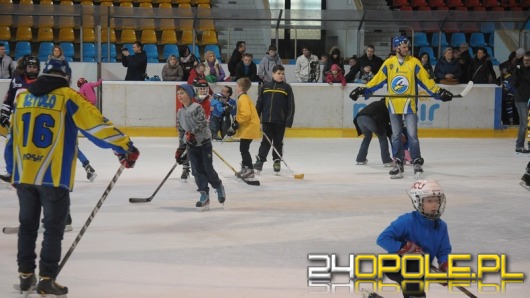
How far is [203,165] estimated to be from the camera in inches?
393

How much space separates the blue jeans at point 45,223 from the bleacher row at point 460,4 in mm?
18714

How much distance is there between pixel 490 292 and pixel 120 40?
1527 centimetres

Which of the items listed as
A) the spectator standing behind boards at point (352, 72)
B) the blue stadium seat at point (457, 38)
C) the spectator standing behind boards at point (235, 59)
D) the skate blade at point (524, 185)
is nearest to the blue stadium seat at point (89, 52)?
the spectator standing behind boards at point (235, 59)

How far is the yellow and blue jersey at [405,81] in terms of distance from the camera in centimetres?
1283

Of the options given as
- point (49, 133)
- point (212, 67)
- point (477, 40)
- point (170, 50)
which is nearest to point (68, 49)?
point (170, 50)

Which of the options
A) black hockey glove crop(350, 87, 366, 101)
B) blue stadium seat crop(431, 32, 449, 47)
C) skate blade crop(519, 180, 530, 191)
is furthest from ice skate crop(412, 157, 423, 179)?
blue stadium seat crop(431, 32, 449, 47)

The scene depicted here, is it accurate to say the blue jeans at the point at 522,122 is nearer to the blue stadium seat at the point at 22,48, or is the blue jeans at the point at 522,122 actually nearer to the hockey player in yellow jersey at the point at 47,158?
the blue stadium seat at the point at 22,48

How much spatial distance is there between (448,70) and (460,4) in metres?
5.47

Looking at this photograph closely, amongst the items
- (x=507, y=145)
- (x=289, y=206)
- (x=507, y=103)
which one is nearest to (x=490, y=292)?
(x=289, y=206)

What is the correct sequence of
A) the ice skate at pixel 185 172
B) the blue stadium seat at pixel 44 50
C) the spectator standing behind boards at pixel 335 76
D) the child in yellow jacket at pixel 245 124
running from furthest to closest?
the blue stadium seat at pixel 44 50, the spectator standing behind boards at pixel 335 76, the child in yellow jacket at pixel 245 124, the ice skate at pixel 185 172

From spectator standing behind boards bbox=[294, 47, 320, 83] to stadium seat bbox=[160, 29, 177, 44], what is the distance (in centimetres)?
292

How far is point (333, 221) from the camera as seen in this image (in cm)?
932

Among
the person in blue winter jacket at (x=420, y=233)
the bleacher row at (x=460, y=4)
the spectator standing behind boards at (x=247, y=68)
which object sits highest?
the bleacher row at (x=460, y=4)

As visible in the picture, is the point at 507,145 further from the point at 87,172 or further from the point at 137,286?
the point at 137,286
